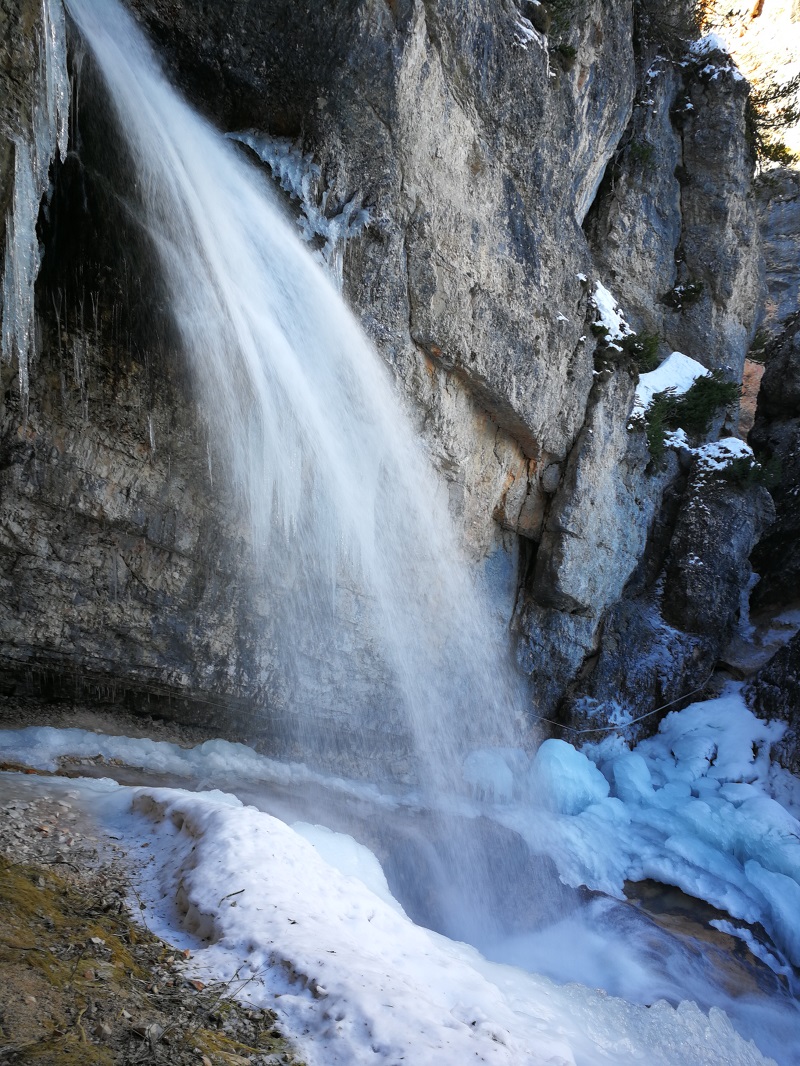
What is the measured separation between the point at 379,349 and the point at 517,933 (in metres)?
7.03

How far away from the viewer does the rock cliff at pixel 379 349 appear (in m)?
6.64

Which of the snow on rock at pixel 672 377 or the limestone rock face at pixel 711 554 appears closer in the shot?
the limestone rock face at pixel 711 554

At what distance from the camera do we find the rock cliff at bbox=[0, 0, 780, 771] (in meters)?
6.64

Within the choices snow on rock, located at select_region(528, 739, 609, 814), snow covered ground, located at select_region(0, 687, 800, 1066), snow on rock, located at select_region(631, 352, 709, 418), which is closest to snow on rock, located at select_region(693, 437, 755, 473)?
snow on rock, located at select_region(631, 352, 709, 418)

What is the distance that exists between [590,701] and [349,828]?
6.21 meters

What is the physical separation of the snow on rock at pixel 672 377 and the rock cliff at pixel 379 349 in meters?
1.42

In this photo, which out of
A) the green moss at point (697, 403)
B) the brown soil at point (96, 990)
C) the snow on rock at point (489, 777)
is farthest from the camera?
the green moss at point (697, 403)

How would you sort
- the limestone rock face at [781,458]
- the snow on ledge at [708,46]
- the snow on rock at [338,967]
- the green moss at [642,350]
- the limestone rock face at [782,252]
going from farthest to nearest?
the limestone rock face at [782,252] → the snow on ledge at [708,46] → the limestone rock face at [781,458] → the green moss at [642,350] → the snow on rock at [338,967]

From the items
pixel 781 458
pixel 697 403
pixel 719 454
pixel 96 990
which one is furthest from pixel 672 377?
pixel 96 990

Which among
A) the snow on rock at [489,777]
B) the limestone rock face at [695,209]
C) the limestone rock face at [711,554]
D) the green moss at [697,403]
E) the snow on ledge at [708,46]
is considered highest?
the snow on ledge at [708,46]

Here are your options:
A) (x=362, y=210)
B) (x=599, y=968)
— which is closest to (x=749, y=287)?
(x=362, y=210)

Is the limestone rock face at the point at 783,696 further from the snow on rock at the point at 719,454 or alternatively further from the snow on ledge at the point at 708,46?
the snow on ledge at the point at 708,46

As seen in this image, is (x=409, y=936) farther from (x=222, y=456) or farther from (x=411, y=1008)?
(x=222, y=456)

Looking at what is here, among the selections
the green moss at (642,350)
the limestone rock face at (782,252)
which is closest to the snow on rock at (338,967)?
the green moss at (642,350)
